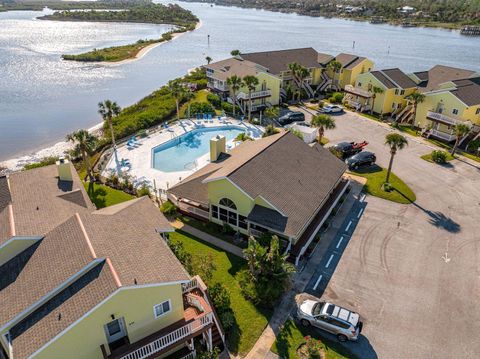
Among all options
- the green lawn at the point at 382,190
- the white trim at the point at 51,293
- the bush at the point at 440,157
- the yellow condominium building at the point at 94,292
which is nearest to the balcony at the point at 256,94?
the green lawn at the point at 382,190

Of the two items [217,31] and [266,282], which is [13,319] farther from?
[217,31]

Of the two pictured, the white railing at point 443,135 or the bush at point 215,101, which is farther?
the bush at point 215,101

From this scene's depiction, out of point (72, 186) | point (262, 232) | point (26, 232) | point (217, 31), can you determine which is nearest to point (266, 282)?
point (262, 232)

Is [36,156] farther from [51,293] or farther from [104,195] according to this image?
[51,293]

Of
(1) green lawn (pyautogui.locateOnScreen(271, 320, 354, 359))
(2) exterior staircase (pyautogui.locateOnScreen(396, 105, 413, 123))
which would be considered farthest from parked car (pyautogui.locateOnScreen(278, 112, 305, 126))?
(1) green lawn (pyautogui.locateOnScreen(271, 320, 354, 359))

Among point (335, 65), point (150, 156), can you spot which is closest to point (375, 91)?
point (335, 65)

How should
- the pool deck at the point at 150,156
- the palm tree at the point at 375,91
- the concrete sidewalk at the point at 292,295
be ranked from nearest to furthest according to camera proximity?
the concrete sidewalk at the point at 292,295 → the pool deck at the point at 150,156 → the palm tree at the point at 375,91

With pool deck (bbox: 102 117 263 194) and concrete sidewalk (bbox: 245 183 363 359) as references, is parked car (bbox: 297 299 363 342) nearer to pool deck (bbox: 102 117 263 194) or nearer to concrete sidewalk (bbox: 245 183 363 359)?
concrete sidewalk (bbox: 245 183 363 359)

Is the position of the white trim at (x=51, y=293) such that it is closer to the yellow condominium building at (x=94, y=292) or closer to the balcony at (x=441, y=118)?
the yellow condominium building at (x=94, y=292)
